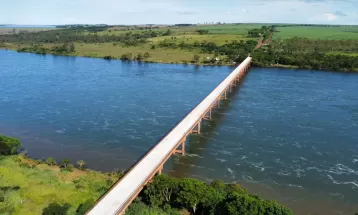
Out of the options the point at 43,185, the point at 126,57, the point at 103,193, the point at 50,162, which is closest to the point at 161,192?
the point at 103,193

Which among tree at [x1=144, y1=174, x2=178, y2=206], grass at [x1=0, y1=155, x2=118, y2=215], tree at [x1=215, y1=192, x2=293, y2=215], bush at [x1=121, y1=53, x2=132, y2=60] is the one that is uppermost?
bush at [x1=121, y1=53, x2=132, y2=60]

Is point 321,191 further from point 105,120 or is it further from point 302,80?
point 302,80

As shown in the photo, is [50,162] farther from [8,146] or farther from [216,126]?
[216,126]

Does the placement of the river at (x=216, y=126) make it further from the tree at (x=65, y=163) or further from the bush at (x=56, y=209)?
the bush at (x=56, y=209)

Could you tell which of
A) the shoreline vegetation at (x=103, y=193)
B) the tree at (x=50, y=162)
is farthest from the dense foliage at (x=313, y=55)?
the shoreline vegetation at (x=103, y=193)

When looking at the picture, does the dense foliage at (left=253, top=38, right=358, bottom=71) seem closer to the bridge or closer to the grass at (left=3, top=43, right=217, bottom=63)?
the grass at (left=3, top=43, right=217, bottom=63)

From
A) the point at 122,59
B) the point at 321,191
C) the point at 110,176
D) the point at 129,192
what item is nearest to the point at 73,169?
the point at 110,176

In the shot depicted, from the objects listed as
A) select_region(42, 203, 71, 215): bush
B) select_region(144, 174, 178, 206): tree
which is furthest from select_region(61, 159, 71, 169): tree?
select_region(144, 174, 178, 206): tree
